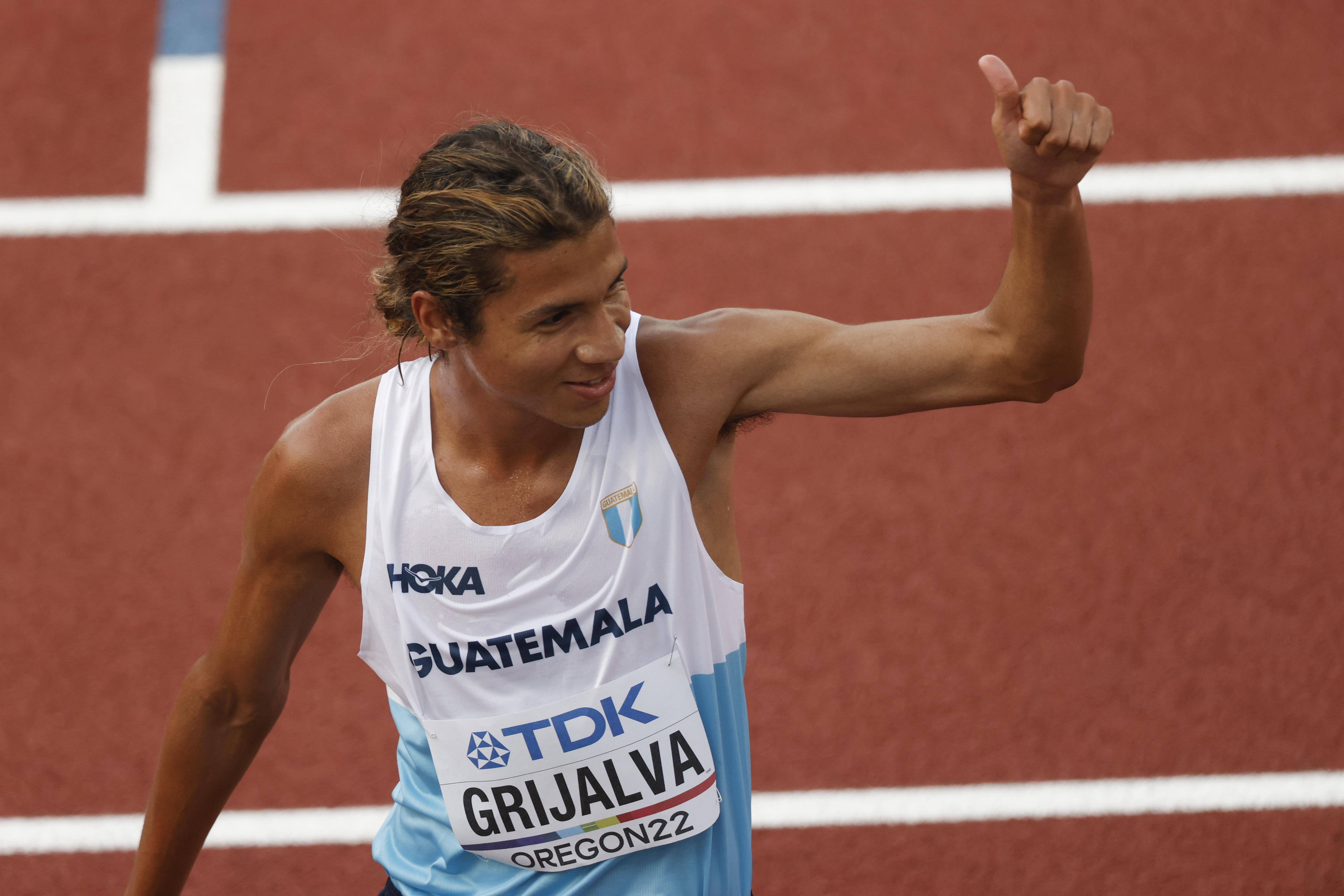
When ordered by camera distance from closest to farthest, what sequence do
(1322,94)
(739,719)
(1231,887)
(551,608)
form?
(551,608), (739,719), (1231,887), (1322,94)

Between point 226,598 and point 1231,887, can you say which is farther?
point 226,598

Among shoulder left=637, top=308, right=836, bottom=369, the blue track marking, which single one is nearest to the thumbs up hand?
shoulder left=637, top=308, right=836, bottom=369

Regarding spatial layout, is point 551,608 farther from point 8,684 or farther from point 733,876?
point 8,684

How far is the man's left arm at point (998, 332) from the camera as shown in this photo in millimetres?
1594

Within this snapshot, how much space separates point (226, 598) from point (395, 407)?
203cm

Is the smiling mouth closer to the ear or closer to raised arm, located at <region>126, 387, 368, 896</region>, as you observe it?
the ear

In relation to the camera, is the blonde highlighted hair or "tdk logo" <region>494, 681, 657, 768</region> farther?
"tdk logo" <region>494, 681, 657, 768</region>

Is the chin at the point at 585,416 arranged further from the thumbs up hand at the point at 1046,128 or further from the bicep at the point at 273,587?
the thumbs up hand at the point at 1046,128

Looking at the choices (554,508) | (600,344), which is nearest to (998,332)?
(600,344)

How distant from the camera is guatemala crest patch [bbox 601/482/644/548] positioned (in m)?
1.93

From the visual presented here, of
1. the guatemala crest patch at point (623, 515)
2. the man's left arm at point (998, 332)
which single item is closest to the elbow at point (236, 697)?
the guatemala crest patch at point (623, 515)

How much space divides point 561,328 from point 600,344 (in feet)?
0.19

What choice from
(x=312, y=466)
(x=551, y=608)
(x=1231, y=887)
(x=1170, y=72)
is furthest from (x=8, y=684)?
(x=1170, y=72)

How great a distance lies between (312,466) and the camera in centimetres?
200
